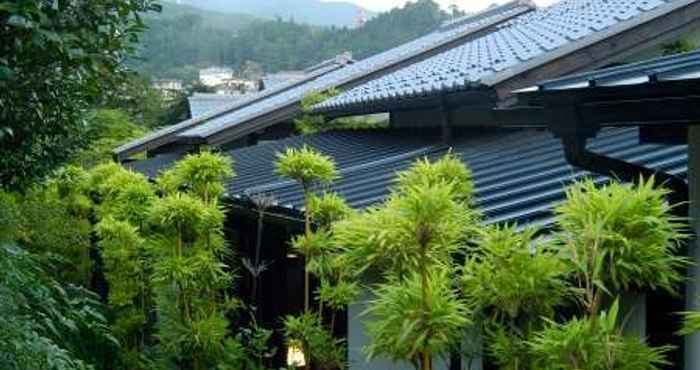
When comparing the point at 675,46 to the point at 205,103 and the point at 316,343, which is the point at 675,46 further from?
the point at 205,103

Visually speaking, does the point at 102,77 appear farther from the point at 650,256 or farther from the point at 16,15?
the point at 650,256

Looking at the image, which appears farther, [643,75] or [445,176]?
[445,176]

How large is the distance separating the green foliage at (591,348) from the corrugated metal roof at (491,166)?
4.82ft

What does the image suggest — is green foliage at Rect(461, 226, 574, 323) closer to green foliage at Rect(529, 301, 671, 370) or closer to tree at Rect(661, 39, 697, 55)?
green foliage at Rect(529, 301, 671, 370)

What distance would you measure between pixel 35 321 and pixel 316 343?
2179mm

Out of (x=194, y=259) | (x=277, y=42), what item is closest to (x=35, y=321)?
(x=194, y=259)

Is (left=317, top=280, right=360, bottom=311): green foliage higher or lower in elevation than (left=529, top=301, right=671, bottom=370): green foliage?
lower

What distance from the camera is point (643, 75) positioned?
3482 mm

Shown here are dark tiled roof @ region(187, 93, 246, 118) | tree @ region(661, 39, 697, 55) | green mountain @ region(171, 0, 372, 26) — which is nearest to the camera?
tree @ region(661, 39, 697, 55)

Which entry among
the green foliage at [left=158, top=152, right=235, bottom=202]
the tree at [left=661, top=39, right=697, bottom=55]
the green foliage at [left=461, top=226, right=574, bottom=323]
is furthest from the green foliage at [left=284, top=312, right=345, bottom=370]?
the tree at [left=661, top=39, right=697, bottom=55]

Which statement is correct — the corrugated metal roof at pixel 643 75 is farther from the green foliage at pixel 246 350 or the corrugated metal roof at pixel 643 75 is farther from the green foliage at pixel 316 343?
the green foliage at pixel 246 350

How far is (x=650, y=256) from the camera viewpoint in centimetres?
287

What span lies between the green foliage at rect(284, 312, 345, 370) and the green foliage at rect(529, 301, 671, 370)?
2983mm

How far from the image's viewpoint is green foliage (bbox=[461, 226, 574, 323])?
3.05 meters
